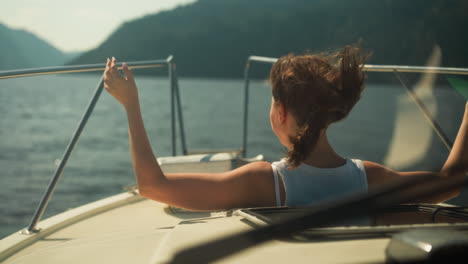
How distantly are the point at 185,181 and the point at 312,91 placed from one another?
374mm

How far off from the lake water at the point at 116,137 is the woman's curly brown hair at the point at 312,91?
1.32ft

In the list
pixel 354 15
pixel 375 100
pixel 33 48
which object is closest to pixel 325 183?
pixel 354 15

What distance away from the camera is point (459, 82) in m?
1.94

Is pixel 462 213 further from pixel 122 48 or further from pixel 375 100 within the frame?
pixel 375 100

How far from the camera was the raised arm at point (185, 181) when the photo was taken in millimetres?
1158

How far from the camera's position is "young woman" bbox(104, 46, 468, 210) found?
116cm

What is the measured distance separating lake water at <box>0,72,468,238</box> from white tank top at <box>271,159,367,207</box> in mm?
381

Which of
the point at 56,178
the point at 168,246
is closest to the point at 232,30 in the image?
the point at 56,178

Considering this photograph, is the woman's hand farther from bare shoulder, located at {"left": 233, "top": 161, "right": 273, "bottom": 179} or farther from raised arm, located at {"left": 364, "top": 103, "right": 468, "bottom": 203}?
raised arm, located at {"left": 364, "top": 103, "right": 468, "bottom": 203}

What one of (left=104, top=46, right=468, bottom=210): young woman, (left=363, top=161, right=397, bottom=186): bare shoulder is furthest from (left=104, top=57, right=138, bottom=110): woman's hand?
(left=363, top=161, right=397, bottom=186): bare shoulder

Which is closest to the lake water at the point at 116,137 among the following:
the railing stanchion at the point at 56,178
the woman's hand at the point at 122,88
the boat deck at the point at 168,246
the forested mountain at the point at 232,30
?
the boat deck at the point at 168,246

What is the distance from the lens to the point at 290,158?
1.21 m

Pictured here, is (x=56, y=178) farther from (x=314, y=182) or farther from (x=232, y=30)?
(x=232, y=30)

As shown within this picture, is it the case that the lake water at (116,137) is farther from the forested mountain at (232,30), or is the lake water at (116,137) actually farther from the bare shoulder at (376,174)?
the forested mountain at (232,30)
